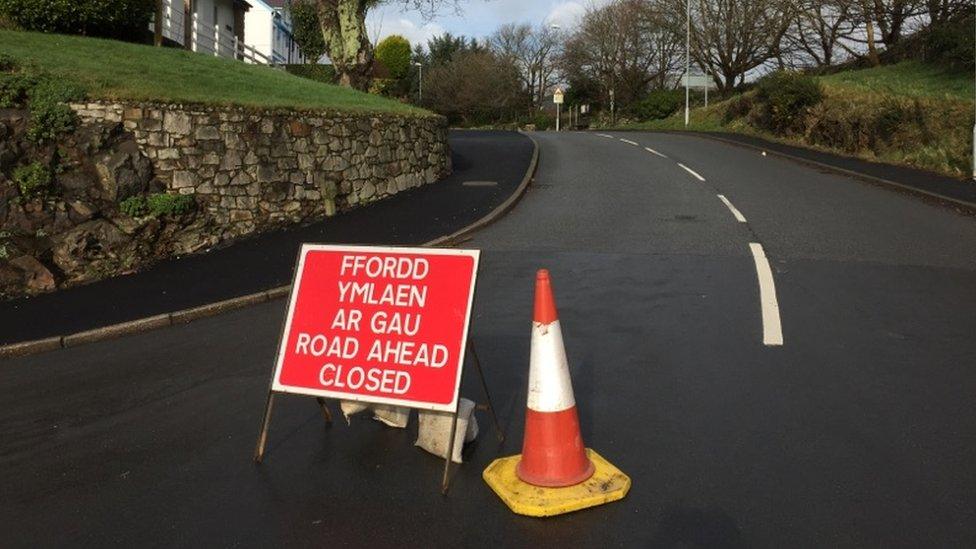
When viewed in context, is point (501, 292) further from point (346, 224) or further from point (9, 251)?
point (9, 251)

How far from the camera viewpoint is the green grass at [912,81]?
908 inches

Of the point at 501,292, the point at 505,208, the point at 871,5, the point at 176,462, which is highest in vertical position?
the point at 871,5

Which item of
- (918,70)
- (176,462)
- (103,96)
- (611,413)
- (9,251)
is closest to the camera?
(176,462)

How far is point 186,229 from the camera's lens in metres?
11.4

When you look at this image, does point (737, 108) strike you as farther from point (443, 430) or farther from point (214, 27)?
point (443, 430)

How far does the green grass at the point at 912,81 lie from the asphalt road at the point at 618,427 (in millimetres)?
15822

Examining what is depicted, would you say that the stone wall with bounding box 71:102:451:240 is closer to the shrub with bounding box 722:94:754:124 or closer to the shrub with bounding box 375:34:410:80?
the shrub with bounding box 722:94:754:124

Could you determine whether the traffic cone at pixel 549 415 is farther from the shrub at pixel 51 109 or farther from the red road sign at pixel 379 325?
the shrub at pixel 51 109

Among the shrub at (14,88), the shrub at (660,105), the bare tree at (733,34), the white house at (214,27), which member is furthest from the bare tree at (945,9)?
the shrub at (14,88)

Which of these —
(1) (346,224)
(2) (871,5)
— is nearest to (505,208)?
(1) (346,224)

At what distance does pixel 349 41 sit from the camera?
77.5 feet

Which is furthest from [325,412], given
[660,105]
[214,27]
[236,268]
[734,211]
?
[660,105]

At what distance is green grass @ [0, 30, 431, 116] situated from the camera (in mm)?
11648

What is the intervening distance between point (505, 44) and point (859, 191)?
218 ft
